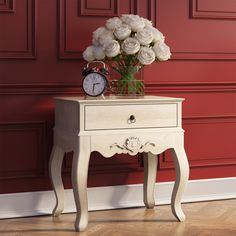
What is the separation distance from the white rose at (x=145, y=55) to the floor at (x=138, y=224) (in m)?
1.04

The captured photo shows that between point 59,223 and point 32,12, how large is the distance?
4.65 ft

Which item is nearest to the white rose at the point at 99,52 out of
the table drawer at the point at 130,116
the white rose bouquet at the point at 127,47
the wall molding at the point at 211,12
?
the white rose bouquet at the point at 127,47

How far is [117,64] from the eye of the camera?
145 inches

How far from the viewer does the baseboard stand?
3732 millimetres

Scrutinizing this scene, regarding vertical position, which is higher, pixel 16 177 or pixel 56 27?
pixel 56 27

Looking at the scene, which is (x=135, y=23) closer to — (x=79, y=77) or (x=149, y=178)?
(x=79, y=77)

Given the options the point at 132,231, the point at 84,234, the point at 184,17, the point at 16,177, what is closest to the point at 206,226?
the point at 132,231

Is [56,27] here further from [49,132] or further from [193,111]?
[193,111]

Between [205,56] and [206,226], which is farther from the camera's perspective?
[205,56]

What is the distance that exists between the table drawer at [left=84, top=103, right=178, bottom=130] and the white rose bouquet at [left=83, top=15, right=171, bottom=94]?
0.74ft

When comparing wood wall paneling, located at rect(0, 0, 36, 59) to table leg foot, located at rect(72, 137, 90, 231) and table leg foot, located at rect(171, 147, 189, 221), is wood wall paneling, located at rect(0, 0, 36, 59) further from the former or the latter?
table leg foot, located at rect(171, 147, 189, 221)

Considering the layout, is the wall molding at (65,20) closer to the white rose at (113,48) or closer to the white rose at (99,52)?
the white rose at (99,52)

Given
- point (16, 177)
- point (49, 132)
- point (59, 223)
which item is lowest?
point (59, 223)

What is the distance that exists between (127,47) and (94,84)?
12.2 inches
